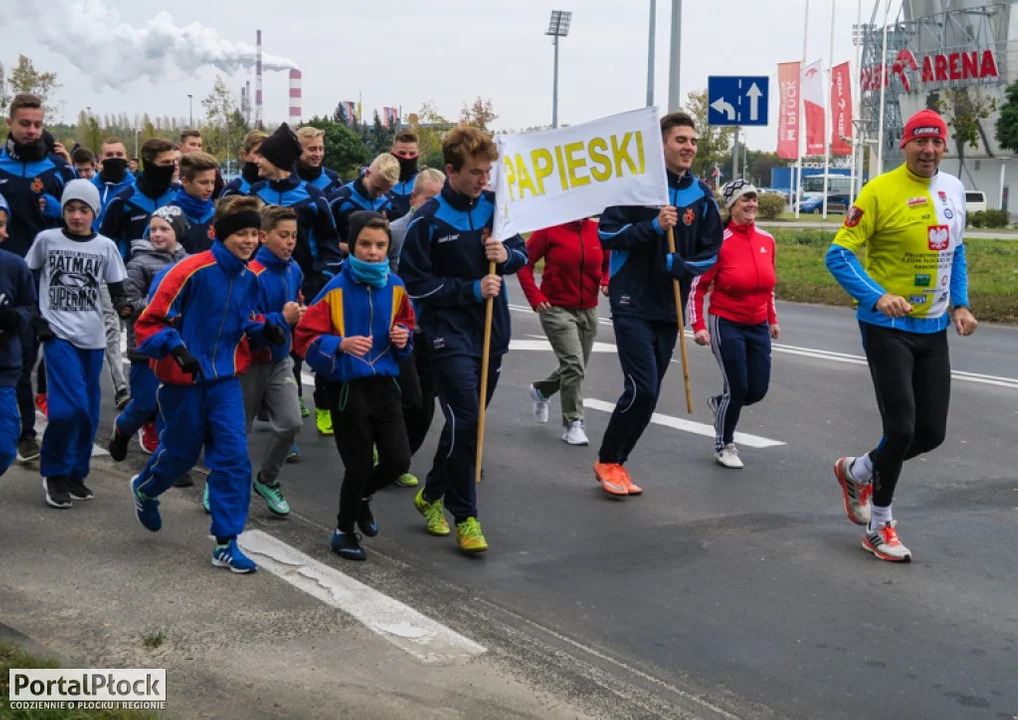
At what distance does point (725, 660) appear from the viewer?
5.05 m

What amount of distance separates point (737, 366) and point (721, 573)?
2.49 meters

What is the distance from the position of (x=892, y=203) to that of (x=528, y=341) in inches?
316

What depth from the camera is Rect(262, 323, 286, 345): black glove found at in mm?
6301

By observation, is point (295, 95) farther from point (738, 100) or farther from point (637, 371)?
point (637, 371)

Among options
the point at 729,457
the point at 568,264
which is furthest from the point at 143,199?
the point at 729,457

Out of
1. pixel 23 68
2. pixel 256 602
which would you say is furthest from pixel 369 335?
pixel 23 68

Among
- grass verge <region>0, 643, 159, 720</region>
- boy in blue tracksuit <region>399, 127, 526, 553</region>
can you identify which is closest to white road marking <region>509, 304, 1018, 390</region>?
boy in blue tracksuit <region>399, 127, 526, 553</region>

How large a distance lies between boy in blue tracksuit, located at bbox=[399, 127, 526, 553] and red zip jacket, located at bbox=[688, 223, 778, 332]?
2189 millimetres

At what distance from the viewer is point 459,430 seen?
21.2 ft

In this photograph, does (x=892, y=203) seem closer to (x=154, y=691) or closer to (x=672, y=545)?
(x=672, y=545)

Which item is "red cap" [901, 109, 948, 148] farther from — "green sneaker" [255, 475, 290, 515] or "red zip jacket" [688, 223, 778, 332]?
"green sneaker" [255, 475, 290, 515]

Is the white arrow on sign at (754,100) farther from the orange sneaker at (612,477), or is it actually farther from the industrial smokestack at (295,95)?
the industrial smokestack at (295,95)

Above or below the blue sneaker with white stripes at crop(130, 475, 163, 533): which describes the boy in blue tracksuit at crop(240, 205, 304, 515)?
above

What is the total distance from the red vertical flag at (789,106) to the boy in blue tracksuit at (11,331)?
4895cm
